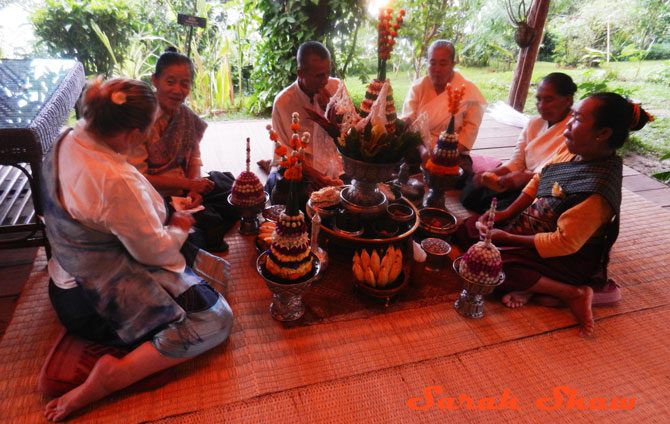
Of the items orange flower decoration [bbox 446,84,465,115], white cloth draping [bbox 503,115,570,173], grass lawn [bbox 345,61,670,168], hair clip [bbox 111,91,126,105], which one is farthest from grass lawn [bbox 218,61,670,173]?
hair clip [bbox 111,91,126,105]

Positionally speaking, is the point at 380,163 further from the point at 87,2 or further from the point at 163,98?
the point at 87,2

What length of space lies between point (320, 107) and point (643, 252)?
2.58 metres

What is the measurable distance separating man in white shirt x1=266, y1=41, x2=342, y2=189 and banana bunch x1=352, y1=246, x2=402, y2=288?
0.84 meters

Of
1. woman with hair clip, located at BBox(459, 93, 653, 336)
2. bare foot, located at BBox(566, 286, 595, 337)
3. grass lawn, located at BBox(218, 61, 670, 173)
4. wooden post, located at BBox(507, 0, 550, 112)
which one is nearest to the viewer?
woman with hair clip, located at BBox(459, 93, 653, 336)

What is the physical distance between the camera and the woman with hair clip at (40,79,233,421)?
146cm

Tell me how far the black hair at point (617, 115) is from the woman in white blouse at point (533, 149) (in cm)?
56

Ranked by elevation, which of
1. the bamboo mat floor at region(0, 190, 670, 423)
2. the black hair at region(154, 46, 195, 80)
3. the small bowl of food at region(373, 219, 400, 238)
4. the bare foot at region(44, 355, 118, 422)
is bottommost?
the bamboo mat floor at region(0, 190, 670, 423)

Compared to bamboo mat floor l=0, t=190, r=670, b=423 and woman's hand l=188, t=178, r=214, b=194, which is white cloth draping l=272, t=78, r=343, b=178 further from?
bamboo mat floor l=0, t=190, r=670, b=423

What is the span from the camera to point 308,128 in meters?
3.28

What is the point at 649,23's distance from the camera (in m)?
7.82

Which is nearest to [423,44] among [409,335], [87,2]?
[87,2]

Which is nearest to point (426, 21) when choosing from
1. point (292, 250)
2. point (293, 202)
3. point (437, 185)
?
point (437, 185)

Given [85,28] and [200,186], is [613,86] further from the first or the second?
[85,28]

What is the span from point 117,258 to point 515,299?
6.81 ft
